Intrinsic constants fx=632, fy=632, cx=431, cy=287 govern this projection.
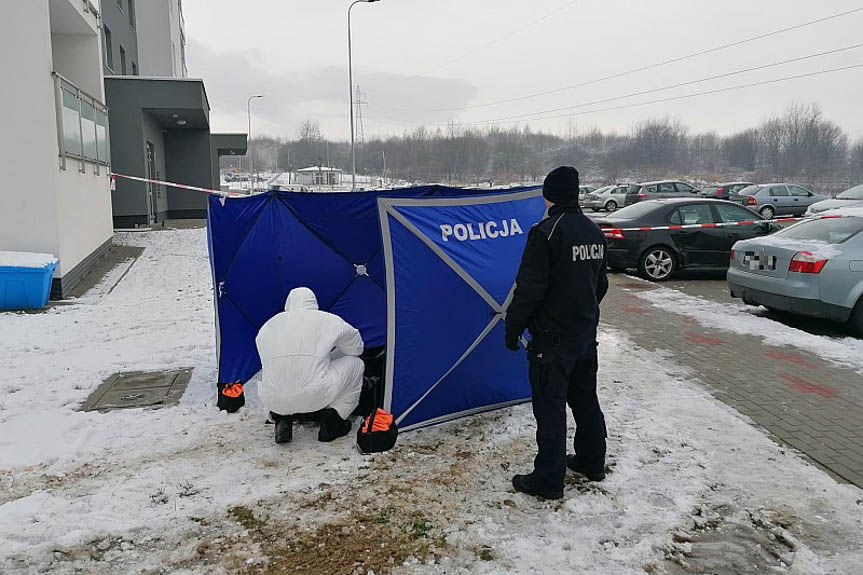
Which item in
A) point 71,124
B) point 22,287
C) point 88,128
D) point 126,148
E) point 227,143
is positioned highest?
point 227,143

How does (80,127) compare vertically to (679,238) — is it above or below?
above

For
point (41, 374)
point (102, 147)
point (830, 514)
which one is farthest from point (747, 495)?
point (102, 147)

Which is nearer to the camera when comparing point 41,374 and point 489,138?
point 41,374

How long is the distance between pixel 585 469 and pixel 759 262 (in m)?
5.86

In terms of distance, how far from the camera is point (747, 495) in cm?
398

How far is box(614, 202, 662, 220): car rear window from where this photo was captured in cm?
1251

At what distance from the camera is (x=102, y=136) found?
1441 centimetres

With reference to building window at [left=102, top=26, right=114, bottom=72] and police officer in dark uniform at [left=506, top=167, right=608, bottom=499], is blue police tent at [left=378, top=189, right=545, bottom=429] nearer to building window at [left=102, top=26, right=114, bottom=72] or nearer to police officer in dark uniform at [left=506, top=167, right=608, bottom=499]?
police officer in dark uniform at [left=506, top=167, right=608, bottom=499]

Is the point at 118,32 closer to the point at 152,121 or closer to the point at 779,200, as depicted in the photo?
the point at 152,121

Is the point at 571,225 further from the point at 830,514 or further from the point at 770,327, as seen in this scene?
the point at 770,327

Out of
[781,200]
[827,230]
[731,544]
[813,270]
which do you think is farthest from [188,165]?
[731,544]

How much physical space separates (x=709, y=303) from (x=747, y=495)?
6856 mm

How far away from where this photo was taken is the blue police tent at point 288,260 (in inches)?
225

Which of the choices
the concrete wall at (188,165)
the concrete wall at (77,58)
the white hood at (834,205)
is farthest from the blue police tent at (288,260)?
the concrete wall at (188,165)
